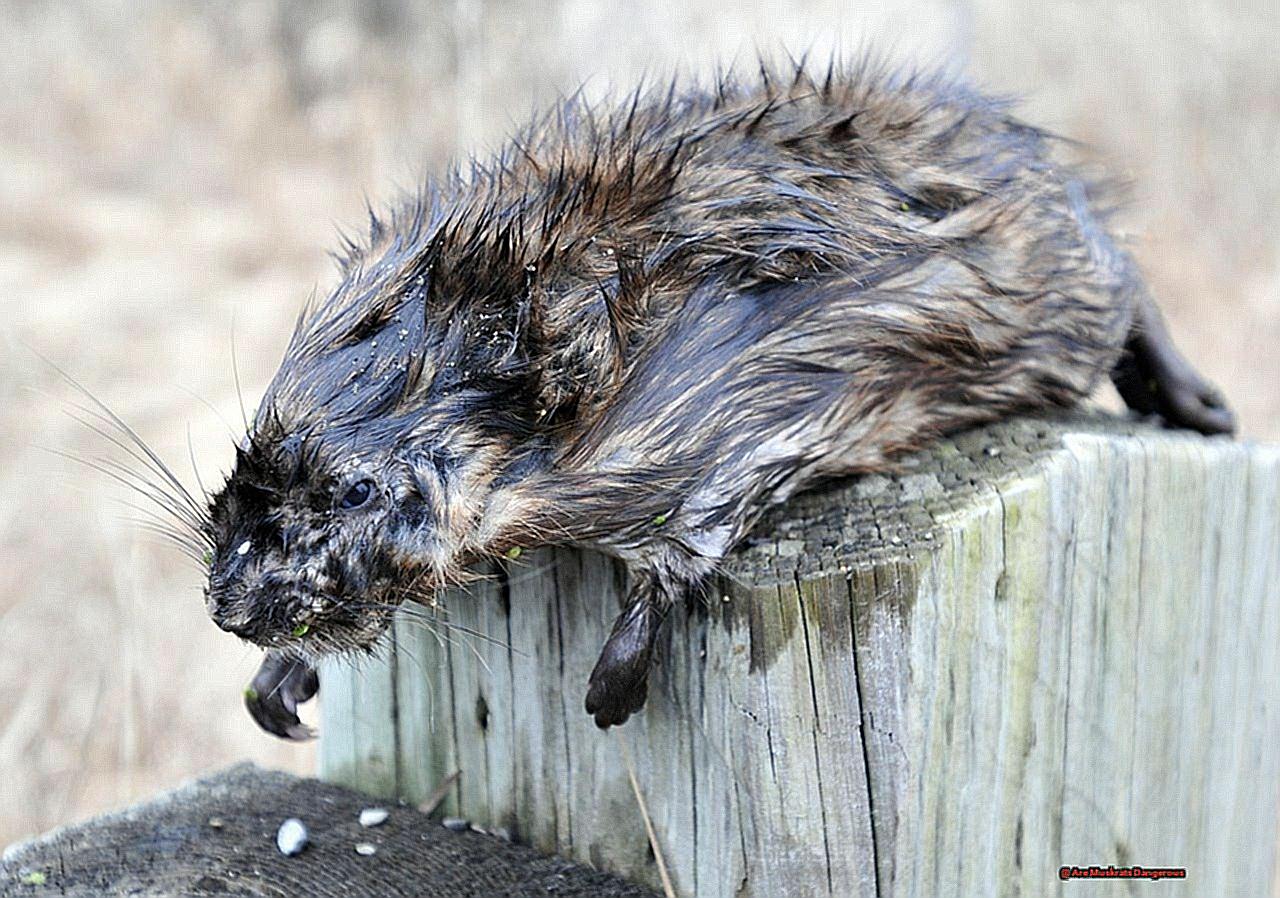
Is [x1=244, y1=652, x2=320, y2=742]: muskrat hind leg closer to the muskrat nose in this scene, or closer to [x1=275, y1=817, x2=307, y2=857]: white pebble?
[x1=275, y1=817, x2=307, y2=857]: white pebble

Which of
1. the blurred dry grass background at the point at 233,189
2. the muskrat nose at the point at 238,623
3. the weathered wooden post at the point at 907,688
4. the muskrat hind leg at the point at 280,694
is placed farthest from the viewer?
the blurred dry grass background at the point at 233,189

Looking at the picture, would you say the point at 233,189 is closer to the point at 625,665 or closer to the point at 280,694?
the point at 280,694

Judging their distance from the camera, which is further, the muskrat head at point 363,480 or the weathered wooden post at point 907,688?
the weathered wooden post at point 907,688

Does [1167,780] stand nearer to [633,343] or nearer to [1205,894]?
[1205,894]

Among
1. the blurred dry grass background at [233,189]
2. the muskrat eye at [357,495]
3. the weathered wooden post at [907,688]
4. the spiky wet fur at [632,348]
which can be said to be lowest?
the weathered wooden post at [907,688]

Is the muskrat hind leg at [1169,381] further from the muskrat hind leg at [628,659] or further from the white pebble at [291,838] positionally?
the white pebble at [291,838]

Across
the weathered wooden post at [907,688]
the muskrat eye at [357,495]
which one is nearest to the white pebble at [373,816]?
the weathered wooden post at [907,688]
